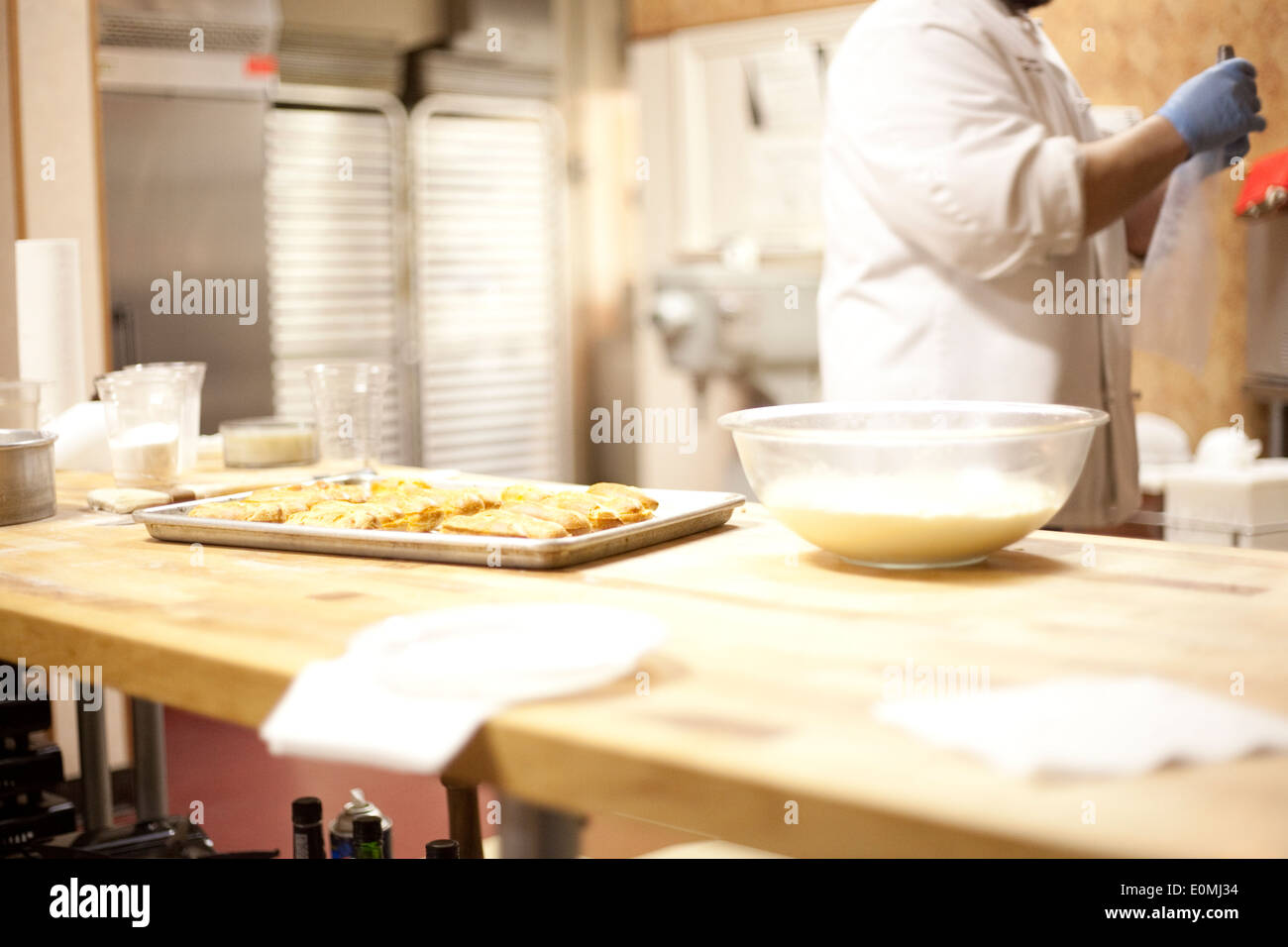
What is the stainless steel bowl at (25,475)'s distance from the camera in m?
1.66

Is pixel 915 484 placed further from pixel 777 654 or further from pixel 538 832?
pixel 538 832

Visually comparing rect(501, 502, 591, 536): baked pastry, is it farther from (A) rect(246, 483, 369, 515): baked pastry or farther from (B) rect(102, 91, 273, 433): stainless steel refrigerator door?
(B) rect(102, 91, 273, 433): stainless steel refrigerator door

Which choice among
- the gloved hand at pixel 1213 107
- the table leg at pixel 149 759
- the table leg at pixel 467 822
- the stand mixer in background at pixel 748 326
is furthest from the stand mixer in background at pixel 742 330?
the table leg at pixel 467 822

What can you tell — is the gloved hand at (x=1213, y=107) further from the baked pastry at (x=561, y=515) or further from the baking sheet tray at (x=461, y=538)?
the baked pastry at (x=561, y=515)

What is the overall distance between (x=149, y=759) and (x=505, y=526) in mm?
1346

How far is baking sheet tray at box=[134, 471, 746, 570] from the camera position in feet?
4.32

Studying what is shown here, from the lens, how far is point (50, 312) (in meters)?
2.27

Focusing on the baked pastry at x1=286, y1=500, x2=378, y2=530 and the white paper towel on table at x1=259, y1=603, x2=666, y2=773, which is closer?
the white paper towel on table at x1=259, y1=603, x2=666, y2=773

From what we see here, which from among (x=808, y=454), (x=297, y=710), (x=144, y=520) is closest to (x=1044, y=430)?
(x=808, y=454)

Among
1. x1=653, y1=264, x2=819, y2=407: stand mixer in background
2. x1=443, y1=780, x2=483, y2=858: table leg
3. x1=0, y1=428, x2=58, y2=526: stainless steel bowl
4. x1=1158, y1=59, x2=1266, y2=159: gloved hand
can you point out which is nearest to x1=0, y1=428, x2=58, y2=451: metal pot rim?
x1=0, y1=428, x2=58, y2=526: stainless steel bowl

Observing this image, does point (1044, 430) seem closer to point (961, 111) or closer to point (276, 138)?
point (961, 111)

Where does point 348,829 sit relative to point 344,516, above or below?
below

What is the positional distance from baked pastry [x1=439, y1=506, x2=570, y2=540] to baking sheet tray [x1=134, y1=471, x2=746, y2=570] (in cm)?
1

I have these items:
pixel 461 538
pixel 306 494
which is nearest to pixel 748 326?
pixel 306 494
